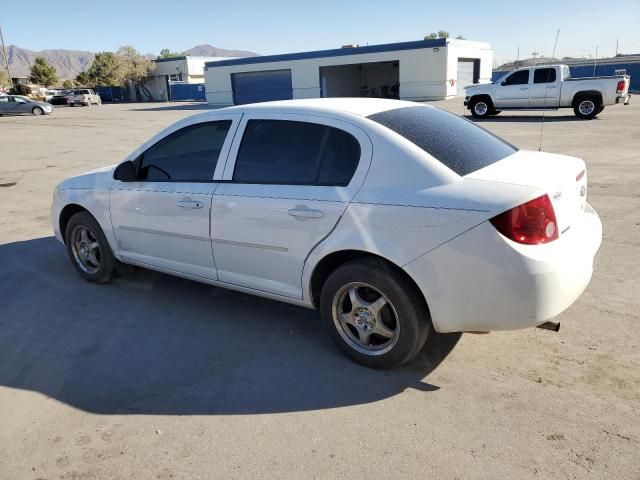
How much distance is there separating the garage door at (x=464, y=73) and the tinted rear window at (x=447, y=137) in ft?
125

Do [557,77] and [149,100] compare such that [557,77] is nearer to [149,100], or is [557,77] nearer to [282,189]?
[282,189]

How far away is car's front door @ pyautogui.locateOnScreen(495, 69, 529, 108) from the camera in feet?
67.3

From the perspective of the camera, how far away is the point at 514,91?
2070cm

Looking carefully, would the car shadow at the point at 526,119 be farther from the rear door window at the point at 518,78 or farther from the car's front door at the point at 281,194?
the car's front door at the point at 281,194

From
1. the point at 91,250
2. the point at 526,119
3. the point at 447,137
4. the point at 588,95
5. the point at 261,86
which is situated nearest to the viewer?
the point at 447,137

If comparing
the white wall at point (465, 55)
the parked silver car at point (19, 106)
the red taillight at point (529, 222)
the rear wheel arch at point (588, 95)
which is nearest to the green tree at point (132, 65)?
the parked silver car at point (19, 106)

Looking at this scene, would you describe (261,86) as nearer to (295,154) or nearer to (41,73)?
(295,154)

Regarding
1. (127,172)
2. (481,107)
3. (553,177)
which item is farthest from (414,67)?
(553,177)

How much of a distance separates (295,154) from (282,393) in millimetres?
1575

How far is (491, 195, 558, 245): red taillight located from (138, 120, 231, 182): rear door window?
2.19m

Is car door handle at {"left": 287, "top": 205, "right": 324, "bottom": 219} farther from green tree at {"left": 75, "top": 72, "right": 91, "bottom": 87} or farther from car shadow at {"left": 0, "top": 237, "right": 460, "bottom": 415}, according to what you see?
green tree at {"left": 75, "top": 72, "right": 91, "bottom": 87}

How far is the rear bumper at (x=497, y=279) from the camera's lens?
287 centimetres

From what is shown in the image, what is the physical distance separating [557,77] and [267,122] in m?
19.0

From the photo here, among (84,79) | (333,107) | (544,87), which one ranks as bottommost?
(333,107)
